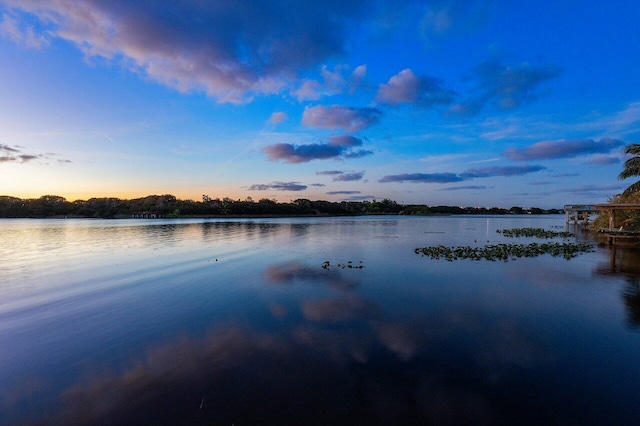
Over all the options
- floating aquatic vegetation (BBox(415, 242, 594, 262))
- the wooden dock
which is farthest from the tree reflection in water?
the wooden dock

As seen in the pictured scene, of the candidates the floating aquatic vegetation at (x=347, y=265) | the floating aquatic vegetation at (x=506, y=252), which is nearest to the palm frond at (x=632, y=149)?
the floating aquatic vegetation at (x=506, y=252)

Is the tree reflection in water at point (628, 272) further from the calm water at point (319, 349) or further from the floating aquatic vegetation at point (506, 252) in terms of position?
the floating aquatic vegetation at point (506, 252)

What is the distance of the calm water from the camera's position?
18.0 feet

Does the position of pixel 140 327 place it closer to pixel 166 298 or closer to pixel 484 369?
pixel 166 298

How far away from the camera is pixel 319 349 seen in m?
7.73

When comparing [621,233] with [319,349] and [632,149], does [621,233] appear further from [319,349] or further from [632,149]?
[319,349]

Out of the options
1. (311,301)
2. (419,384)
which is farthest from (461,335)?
(311,301)

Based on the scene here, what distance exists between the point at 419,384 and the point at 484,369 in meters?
1.74

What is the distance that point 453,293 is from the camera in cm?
1288

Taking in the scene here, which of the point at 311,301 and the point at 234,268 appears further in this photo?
the point at 234,268

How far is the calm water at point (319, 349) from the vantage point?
5.48 meters

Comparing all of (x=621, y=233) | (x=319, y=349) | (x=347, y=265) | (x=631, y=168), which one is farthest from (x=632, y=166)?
(x=319, y=349)

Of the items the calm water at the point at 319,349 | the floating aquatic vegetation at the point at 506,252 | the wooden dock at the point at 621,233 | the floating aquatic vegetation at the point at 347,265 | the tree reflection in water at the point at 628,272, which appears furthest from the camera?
the wooden dock at the point at 621,233

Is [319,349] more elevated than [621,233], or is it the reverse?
[621,233]
